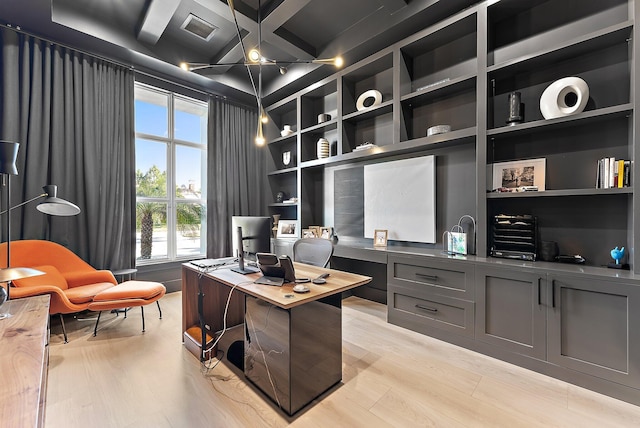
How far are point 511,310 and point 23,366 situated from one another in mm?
2865

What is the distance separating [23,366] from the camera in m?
1.02

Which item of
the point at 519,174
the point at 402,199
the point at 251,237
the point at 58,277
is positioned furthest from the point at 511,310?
the point at 58,277

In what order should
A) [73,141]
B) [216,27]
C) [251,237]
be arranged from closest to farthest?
[251,237], [73,141], [216,27]

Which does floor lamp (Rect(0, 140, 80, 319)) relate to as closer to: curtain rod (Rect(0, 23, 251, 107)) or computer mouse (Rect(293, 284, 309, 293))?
computer mouse (Rect(293, 284, 309, 293))

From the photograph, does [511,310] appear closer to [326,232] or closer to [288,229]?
[326,232]

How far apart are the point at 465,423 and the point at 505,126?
2330 mm

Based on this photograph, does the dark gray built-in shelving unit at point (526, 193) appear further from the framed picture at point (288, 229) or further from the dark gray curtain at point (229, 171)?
the dark gray curtain at point (229, 171)

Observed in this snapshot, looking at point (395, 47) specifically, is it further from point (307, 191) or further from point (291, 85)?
point (307, 191)

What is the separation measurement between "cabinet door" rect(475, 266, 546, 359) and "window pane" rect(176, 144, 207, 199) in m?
4.05

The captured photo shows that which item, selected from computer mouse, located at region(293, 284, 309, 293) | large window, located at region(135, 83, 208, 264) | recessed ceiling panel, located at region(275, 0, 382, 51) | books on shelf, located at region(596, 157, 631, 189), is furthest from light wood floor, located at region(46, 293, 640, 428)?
recessed ceiling panel, located at region(275, 0, 382, 51)

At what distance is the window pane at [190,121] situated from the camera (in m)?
4.15

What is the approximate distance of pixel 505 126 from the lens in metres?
2.40

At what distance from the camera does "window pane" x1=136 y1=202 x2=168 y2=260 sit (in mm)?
3784

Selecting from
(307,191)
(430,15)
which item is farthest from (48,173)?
(430,15)
